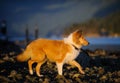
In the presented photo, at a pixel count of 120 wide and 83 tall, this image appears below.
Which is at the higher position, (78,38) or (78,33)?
(78,33)

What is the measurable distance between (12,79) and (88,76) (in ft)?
13.3

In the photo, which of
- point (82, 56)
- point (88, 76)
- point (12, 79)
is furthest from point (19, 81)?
point (82, 56)

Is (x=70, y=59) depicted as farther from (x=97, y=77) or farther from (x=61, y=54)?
(x=97, y=77)

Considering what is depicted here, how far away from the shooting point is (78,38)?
48.9 feet

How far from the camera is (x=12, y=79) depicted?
1407cm

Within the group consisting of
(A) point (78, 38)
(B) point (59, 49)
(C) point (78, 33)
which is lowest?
(B) point (59, 49)

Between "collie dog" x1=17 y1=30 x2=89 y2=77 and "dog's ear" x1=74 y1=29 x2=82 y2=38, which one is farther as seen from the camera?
"collie dog" x1=17 y1=30 x2=89 y2=77

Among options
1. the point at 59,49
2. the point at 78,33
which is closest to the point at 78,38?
the point at 78,33

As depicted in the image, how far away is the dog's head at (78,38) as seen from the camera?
1477cm

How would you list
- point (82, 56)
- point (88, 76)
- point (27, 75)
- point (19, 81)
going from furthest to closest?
1. point (82, 56)
2. point (88, 76)
3. point (27, 75)
4. point (19, 81)

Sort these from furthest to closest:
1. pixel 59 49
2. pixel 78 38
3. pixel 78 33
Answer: pixel 59 49 < pixel 78 38 < pixel 78 33

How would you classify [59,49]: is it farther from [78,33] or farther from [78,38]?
[78,33]

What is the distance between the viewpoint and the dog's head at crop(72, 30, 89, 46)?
1477 centimetres

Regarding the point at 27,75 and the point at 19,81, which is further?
the point at 27,75
